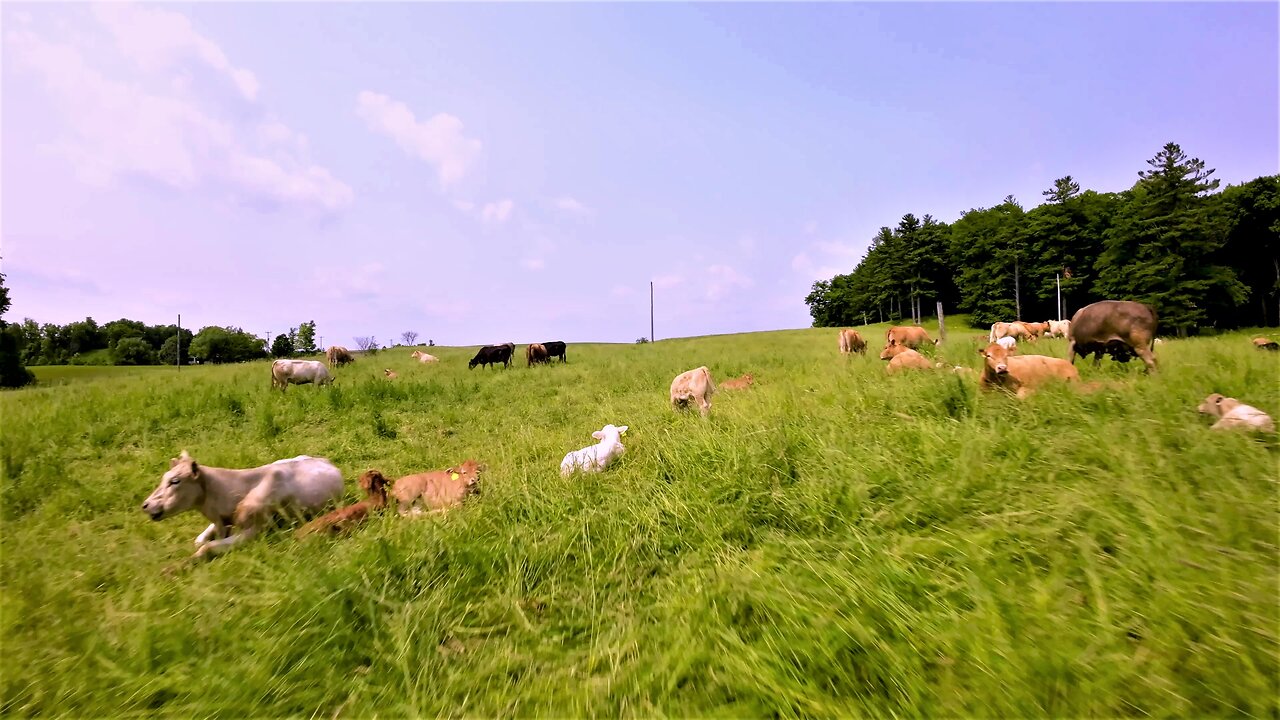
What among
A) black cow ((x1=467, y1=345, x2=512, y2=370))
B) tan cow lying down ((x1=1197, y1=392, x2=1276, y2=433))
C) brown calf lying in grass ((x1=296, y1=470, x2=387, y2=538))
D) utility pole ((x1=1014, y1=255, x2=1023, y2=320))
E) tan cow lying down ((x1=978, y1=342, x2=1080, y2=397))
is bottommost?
brown calf lying in grass ((x1=296, y1=470, x2=387, y2=538))

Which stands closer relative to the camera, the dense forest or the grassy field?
the grassy field

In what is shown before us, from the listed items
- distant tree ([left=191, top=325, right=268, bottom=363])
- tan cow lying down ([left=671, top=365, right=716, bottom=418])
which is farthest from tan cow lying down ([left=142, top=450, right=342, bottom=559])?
distant tree ([left=191, top=325, right=268, bottom=363])

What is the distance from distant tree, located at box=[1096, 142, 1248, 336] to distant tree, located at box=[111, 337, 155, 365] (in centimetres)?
11529

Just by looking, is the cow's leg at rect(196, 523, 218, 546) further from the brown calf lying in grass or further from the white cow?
the white cow

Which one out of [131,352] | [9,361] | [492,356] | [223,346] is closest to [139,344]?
[131,352]

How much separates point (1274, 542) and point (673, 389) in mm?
6459

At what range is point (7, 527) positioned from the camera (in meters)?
4.28

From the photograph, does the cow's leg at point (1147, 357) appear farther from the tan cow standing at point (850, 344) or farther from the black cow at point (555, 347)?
the black cow at point (555, 347)

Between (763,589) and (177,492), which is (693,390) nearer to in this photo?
(763,589)

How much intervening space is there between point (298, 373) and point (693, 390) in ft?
50.7

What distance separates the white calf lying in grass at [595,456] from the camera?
457 centimetres

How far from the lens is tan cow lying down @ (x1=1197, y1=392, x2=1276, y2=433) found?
2.97m

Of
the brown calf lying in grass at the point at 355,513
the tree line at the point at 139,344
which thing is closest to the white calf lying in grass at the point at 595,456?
the brown calf lying in grass at the point at 355,513

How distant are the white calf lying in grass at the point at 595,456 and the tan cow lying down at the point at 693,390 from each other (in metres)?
2.26
